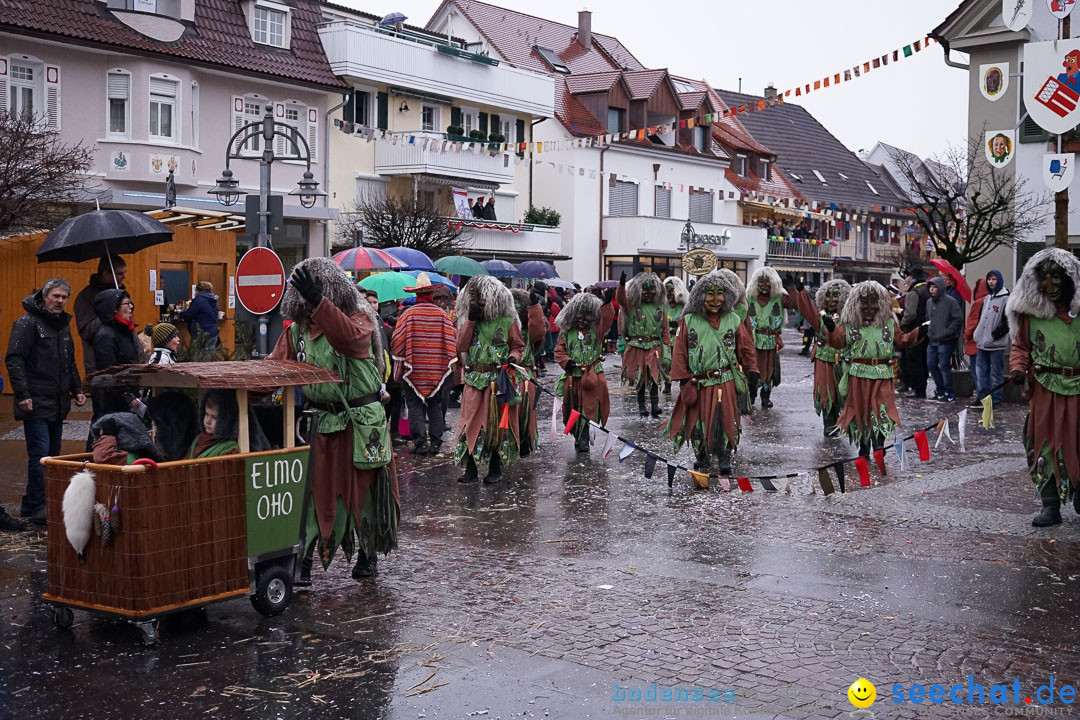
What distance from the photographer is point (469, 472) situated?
35.7ft

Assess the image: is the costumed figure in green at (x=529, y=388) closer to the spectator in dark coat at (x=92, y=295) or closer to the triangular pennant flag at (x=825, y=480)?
the triangular pennant flag at (x=825, y=480)

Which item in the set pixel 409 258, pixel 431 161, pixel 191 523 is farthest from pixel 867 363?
pixel 431 161

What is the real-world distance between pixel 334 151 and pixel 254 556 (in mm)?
28670

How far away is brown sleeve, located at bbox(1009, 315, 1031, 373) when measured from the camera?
8.72 m

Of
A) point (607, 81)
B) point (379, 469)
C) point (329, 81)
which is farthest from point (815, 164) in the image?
point (379, 469)

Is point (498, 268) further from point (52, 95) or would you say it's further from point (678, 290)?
point (52, 95)

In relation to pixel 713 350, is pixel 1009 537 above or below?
below

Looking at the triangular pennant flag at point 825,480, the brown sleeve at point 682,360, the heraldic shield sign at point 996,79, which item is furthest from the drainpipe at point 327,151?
the triangular pennant flag at point 825,480

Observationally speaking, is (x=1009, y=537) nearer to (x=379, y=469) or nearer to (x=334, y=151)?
(x=379, y=469)

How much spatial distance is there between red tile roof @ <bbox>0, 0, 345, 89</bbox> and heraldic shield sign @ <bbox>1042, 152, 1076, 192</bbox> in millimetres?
18840

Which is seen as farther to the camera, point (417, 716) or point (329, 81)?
point (329, 81)

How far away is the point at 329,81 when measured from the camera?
103ft

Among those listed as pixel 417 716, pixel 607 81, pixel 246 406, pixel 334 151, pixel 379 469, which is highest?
pixel 607 81

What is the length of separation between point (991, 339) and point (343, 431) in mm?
11879
